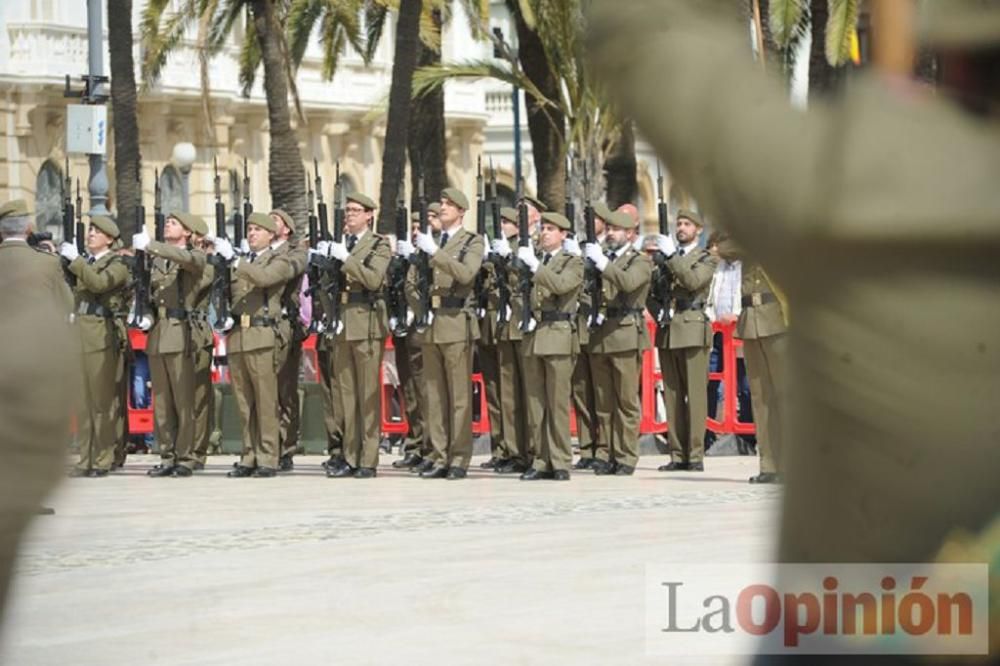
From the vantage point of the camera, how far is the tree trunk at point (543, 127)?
93.6 feet

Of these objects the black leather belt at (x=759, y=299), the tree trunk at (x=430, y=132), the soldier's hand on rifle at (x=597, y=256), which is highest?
the tree trunk at (x=430, y=132)

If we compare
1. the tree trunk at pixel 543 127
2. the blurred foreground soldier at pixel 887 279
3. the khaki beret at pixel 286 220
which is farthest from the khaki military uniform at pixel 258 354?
the blurred foreground soldier at pixel 887 279

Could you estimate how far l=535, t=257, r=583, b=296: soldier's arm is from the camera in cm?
1631

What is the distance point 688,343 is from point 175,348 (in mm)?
3833

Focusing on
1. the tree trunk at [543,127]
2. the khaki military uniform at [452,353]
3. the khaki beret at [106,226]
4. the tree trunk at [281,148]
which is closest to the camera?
the khaki military uniform at [452,353]

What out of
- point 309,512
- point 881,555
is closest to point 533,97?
point 309,512

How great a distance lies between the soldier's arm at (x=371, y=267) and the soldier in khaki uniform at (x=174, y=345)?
1.29 metres

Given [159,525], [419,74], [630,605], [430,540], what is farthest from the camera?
[419,74]

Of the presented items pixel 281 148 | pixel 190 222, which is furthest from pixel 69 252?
pixel 281 148

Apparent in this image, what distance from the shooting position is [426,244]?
1673cm

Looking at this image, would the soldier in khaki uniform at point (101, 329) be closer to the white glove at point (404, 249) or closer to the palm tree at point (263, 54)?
the white glove at point (404, 249)

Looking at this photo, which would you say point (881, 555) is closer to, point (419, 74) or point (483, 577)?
point (483, 577)

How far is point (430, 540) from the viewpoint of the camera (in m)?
11.4

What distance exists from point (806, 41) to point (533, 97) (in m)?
8.25
